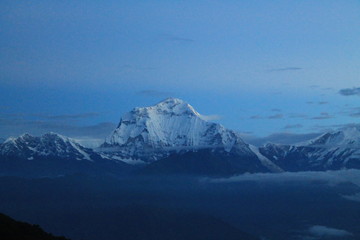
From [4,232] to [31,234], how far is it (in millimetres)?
6110

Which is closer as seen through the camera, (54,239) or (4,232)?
(4,232)

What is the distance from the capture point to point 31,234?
340ft

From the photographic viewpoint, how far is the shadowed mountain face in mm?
97656

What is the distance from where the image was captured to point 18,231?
102 metres

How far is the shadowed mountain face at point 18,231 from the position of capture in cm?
9766

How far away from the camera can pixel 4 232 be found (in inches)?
3856

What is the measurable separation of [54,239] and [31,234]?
319cm

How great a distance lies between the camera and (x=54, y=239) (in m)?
105

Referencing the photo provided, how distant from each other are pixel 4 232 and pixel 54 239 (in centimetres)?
872
